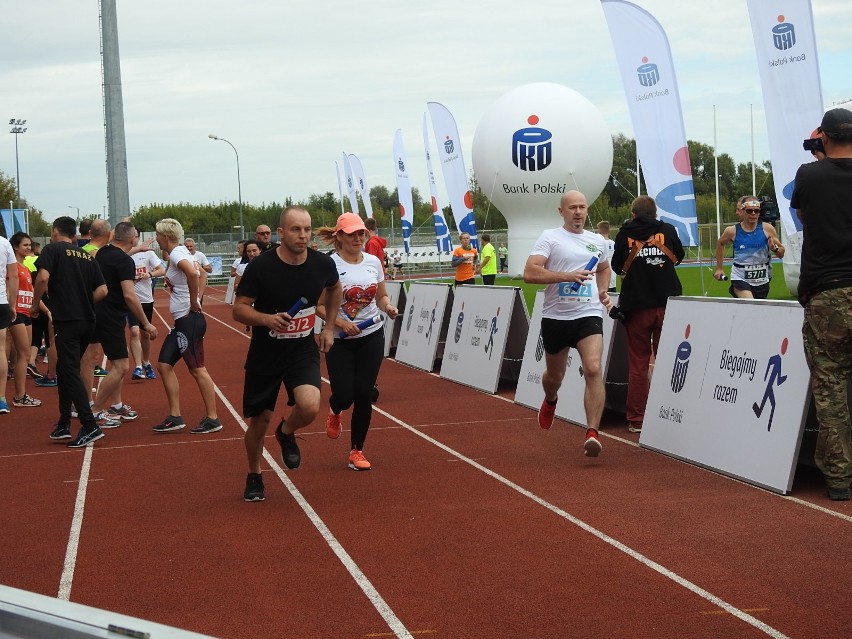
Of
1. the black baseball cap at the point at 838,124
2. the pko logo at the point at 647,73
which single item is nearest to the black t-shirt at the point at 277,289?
the black baseball cap at the point at 838,124

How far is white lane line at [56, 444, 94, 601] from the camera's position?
580 centimetres

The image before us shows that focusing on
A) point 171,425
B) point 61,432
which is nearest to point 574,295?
point 171,425

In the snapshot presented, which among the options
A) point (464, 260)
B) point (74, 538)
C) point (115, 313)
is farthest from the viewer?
point (464, 260)

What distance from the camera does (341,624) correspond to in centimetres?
505

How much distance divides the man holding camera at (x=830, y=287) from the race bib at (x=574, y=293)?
2.19 meters

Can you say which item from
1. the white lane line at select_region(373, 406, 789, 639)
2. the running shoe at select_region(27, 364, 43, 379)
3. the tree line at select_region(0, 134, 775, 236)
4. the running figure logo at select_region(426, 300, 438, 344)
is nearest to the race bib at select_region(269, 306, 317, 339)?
the white lane line at select_region(373, 406, 789, 639)

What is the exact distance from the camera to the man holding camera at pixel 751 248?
1221 cm

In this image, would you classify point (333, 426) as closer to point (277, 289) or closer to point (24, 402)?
point (277, 289)

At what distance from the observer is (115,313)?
11.9 metres

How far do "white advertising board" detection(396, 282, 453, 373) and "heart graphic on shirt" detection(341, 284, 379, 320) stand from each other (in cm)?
735

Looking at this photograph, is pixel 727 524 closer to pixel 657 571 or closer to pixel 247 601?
pixel 657 571

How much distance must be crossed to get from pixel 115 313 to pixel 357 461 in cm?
419

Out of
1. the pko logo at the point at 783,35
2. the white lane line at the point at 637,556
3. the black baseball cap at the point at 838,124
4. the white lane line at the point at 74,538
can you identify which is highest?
the pko logo at the point at 783,35

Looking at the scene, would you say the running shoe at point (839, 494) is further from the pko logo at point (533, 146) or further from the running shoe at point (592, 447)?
the pko logo at point (533, 146)
